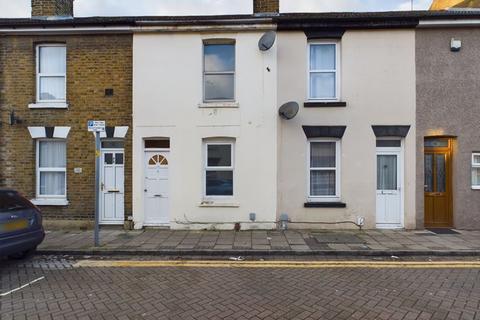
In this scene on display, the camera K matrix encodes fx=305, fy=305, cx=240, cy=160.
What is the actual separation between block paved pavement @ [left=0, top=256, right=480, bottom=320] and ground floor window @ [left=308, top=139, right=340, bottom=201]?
3.57 metres

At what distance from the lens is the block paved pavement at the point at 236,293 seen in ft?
13.5

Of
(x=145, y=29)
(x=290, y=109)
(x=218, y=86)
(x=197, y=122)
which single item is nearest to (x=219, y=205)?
(x=197, y=122)

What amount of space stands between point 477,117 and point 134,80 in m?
10.1

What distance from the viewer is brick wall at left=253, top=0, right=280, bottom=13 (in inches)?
374

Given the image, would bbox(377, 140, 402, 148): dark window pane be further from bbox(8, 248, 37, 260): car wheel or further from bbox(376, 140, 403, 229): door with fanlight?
bbox(8, 248, 37, 260): car wheel

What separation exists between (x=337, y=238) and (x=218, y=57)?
623cm

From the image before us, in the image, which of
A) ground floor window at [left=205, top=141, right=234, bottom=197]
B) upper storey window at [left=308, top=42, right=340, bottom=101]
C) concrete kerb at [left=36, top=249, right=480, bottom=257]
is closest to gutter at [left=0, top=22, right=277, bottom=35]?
upper storey window at [left=308, top=42, right=340, bottom=101]

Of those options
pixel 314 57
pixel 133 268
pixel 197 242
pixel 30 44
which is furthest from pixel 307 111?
pixel 30 44

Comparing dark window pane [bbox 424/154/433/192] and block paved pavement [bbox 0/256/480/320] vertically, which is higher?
dark window pane [bbox 424/154/433/192]

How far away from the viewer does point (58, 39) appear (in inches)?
362

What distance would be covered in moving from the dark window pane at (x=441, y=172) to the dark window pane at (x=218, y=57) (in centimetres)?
691

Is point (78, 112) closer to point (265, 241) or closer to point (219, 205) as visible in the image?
point (219, 205)

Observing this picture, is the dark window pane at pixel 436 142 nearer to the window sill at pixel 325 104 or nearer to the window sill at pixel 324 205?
the window sill at pixel 325 104

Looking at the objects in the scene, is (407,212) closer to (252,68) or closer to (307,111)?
(307,111)
